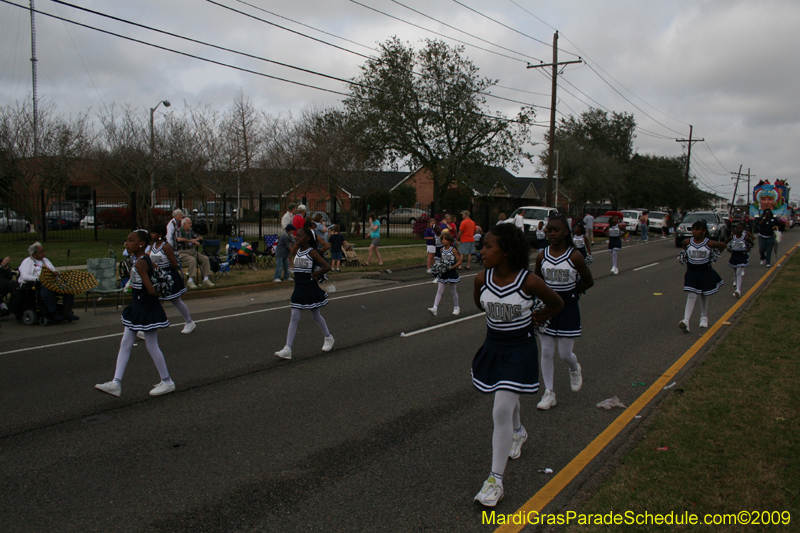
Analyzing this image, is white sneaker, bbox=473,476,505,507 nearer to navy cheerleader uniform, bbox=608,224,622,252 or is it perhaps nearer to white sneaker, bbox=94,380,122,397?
white sneaker, bbox=94,380,122,397

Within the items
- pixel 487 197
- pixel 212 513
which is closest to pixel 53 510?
pixel 212 513

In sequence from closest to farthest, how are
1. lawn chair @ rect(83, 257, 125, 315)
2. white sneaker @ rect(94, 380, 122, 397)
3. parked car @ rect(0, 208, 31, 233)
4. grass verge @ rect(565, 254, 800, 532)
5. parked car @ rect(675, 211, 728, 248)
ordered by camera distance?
grass verge @ rect(565, 254, 800, 532) < white sneaker @ rect(94, 380, 122, 397) < lawn chair @ rect(83, 257, 125, 315) < parked car @ rect(0, 208, 31, 233) < parked car @ rect(675, 211, 728, 248)

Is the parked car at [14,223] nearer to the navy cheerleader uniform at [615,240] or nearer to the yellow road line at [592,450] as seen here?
the navy cheerleader uniform at [615,240]

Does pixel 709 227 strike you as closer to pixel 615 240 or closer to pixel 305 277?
pixel 615 240

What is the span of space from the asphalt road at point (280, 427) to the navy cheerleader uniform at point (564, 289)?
79cm

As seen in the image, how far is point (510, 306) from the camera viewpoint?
11.9ft

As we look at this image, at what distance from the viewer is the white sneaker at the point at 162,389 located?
5.84 meters

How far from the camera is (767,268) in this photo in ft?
58.2

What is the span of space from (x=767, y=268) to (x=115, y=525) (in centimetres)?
1948

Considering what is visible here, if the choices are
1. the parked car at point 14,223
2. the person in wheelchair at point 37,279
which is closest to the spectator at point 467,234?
the person in wheelchair at point 37,279

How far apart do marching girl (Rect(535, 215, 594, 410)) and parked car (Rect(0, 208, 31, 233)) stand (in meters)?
27.8

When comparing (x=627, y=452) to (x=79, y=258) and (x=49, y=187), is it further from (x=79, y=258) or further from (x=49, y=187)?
(x=49, y=187)

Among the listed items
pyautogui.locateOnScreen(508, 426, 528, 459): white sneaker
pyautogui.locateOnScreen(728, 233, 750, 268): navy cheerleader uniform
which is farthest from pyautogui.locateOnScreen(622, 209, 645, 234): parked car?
pyautogui.locateOnScreen(508, 426, 528, 459): white sneaker

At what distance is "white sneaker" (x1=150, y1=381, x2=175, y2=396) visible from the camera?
19.2 ft
